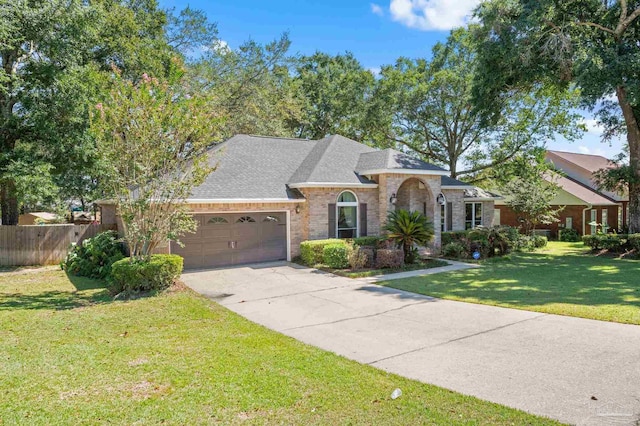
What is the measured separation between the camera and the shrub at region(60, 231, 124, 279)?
45.5 feet

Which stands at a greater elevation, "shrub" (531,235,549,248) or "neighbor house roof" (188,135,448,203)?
"neighbor house roof" (188,135,448,203)

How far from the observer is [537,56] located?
18.6 metres

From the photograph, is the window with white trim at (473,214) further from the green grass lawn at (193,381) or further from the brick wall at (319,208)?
the green grass lawn at (193,381)

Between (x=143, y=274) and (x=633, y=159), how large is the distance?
905 inches

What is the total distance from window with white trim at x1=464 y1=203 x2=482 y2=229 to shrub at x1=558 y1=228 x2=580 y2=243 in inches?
332

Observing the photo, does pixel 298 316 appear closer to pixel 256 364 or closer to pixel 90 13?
pixel 256 364

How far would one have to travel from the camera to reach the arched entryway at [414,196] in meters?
19.4

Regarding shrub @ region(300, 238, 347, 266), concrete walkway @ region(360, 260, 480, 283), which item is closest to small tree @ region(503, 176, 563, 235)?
concrete walkway @ region(360, 260, 480, 283)

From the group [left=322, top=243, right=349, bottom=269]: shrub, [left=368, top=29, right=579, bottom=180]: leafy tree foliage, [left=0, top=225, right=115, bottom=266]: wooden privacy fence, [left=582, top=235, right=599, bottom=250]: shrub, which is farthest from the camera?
[left=368, top=29, right=579, bottom=180]: leafy tree foliage

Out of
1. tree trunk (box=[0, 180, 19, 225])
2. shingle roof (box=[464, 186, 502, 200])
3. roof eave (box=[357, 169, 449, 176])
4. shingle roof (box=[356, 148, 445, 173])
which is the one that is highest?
shingle roof (box=[356, 148, 445, 173])

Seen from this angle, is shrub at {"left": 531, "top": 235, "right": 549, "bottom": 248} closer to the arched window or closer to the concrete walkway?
the concrete walkway

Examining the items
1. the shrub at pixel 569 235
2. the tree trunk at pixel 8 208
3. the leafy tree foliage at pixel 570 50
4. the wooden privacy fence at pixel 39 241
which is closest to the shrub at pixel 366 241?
the leafy tree foliage at pixel 570 50

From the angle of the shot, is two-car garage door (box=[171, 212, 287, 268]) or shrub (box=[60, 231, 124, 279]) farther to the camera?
two-car garage door (box=[171, 212, 287, 268])

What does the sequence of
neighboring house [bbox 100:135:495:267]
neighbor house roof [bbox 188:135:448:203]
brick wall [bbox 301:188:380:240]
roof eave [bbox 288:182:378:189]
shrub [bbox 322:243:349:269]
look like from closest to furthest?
shrub [bbox 322:243:349:269], neighboring house [bbox 100:135:495:267], neighbor house roof [bbox 188:135:448:203], roof eave [bbox 288:182:378:189], brick wall [bbox 301:188:380:240]
